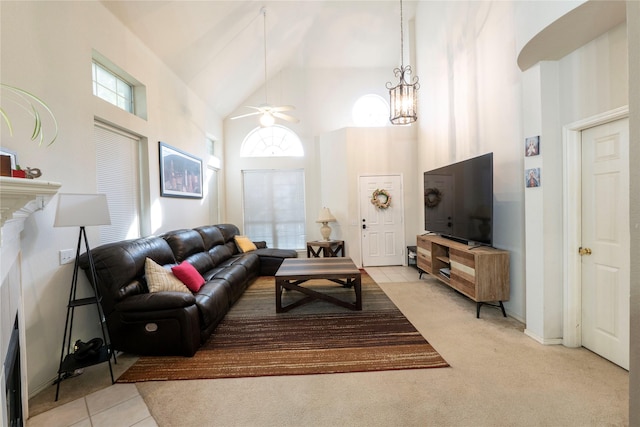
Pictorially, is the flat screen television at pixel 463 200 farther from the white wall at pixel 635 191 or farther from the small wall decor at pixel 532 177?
the white wall at pixel 635 191

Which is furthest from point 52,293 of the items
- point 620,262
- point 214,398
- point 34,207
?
point 620,262

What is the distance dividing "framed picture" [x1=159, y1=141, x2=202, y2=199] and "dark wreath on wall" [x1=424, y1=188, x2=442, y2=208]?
395 centimetres

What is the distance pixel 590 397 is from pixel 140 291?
3627 millimetres

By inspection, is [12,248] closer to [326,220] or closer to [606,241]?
[606,241]

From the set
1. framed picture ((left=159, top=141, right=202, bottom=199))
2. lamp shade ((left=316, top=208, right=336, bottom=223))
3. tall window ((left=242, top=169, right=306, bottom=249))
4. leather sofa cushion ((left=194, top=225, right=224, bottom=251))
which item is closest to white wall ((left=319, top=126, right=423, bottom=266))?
lamp shade ((left=316, top=208, right=336, bottom=223))

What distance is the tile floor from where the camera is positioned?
1.84 m

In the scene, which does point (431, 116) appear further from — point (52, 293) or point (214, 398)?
point (52, 293)

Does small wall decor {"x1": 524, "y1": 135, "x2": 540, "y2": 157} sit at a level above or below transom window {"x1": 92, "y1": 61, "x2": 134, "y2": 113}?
below

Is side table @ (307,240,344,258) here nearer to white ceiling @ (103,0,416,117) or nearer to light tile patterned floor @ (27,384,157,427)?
white ceiling @ (103,0,416,117)

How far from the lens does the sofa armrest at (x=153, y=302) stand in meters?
2.51

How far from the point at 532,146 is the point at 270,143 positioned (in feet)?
17.7

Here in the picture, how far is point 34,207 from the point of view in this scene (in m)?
1.83

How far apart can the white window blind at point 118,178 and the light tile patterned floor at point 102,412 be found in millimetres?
→ 1473

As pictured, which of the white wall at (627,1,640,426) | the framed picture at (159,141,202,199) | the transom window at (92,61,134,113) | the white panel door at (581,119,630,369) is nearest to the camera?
the white wall at (627,1,640,426)
